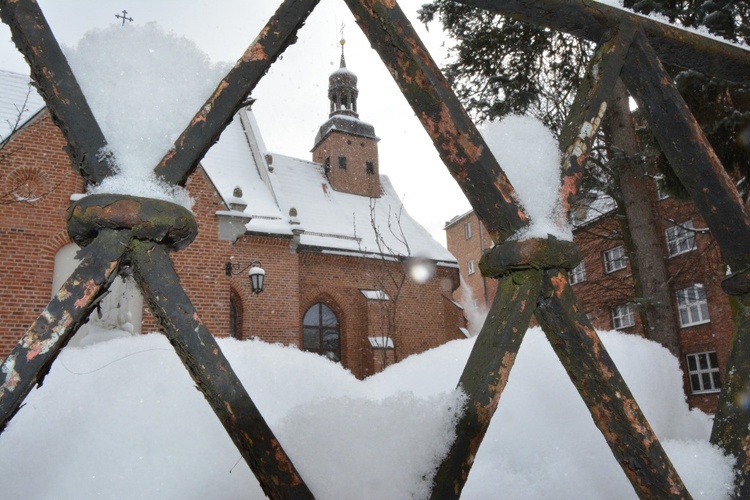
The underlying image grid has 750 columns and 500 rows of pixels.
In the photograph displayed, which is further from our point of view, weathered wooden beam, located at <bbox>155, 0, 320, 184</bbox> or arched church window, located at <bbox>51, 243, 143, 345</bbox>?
arched church window, located at <bbox>51, 243, 143, 345</bbox>

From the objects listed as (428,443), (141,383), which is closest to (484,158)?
(428,443)

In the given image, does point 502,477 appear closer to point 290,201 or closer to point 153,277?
point 153,277

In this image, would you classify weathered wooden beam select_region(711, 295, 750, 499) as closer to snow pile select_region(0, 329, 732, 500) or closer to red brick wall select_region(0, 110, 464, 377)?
snow pile select_region(0, 329, 732, 500)

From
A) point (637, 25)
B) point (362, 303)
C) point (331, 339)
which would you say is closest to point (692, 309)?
point (362, 303)

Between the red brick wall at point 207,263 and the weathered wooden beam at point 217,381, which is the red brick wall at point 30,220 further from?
the weathered wooden beam at point 217,381

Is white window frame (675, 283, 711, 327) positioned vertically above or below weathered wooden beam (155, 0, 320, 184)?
above

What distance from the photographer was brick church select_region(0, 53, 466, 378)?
915cm

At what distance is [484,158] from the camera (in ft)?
3.39

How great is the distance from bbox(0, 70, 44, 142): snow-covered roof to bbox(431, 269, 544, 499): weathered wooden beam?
10.6m

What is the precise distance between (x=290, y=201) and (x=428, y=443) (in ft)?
60.3

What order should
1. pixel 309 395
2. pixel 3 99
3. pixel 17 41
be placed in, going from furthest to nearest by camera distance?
1. pixel 3 99
2. pixel 309 395
3. pixel 17 41

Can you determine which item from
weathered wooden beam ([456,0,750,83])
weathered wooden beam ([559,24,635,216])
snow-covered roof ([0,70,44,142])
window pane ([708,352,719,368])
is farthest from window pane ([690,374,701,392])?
snow-covered roof ([0,70,44,142])

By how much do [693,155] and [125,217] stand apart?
1.38 meters

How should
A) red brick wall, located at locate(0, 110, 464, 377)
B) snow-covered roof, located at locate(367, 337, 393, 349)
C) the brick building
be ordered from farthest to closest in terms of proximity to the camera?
snow-covered roof, located at locate(367, 337, 393, 349)
the brick building
red brick wall, located at locate(0, 110, 464, 377)
